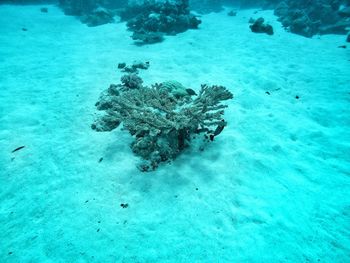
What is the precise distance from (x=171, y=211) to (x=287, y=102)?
14.2ft

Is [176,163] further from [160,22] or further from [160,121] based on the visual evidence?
[160,22]

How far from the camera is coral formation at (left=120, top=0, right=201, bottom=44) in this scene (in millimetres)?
11180

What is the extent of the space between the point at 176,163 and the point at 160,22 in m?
10.7

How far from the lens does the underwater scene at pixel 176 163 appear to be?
8.83 ft

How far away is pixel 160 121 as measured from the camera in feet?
12.5

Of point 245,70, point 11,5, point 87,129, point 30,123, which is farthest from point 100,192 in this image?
point 11,5

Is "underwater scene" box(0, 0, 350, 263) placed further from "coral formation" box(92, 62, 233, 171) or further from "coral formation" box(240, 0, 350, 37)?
"coral formation" box(240, 0, 350, 37)

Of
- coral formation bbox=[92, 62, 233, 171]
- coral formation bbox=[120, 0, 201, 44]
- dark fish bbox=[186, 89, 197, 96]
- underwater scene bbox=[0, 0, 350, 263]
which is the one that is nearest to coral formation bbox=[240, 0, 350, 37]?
underwater scene bbox=[0, 0, 350, 263]

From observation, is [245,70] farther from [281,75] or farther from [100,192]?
[100,192]

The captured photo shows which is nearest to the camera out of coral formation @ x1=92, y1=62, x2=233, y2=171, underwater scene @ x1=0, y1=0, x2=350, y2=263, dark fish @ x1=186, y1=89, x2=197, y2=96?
underwater scene @ x1=0, y1=0, x2=350, y2=263

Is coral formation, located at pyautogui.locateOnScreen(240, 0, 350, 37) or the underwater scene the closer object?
the underwater scene

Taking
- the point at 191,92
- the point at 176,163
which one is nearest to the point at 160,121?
the point at 176,163

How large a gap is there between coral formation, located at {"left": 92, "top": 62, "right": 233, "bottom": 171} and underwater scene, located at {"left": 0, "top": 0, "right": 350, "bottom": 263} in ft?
0.09

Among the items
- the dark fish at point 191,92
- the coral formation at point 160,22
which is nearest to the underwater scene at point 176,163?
the dark fish at point 191,92
